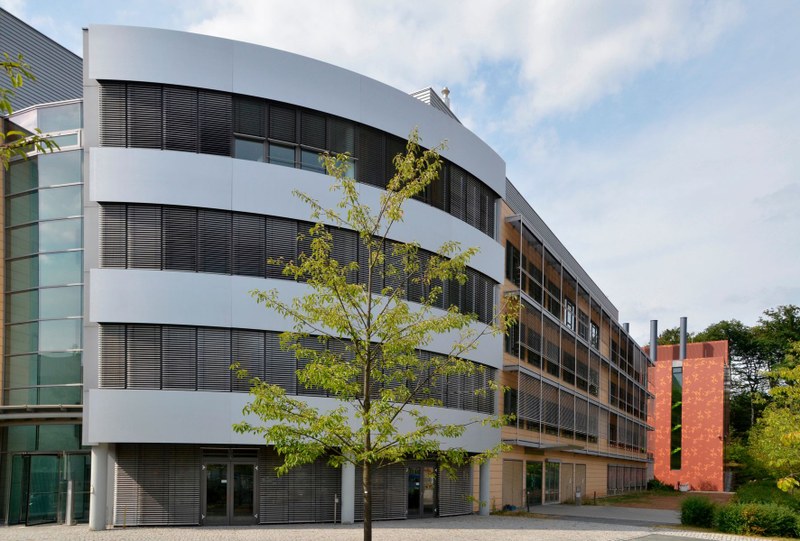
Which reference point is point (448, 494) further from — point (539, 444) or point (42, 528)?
point (42, 528)

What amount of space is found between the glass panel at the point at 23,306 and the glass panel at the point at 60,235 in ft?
4.85

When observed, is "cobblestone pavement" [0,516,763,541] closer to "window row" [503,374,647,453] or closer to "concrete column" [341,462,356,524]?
"concrete column" [341,462,356,524]

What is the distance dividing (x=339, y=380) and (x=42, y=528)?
13.7m

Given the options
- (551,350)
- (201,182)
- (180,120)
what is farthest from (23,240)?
(551,350)

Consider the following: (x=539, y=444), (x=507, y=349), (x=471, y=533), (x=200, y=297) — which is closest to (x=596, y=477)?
(x=539, y=444)

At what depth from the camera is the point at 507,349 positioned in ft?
108

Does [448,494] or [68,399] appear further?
[448,494]

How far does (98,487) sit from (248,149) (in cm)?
1072

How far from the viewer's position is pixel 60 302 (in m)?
22.7

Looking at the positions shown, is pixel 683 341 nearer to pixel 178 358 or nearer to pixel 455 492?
pixel 455 492

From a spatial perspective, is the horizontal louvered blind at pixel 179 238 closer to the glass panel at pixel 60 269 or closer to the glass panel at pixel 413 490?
the glass panel at pixel 60 269

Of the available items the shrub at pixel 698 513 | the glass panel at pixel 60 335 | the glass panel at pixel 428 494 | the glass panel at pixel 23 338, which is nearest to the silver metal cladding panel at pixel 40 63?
the glass panel at pixel 23 338

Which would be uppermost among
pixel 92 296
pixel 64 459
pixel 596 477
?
pixel 92 296

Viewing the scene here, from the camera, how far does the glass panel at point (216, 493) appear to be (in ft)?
73.0
